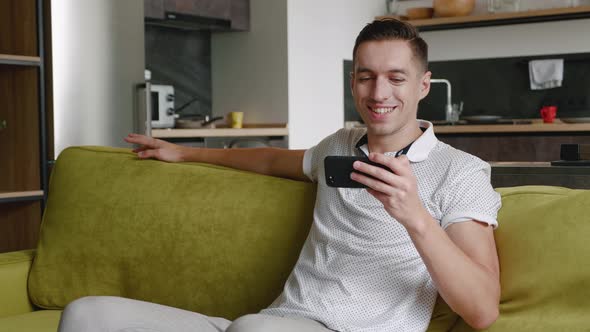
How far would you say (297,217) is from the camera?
2.21m

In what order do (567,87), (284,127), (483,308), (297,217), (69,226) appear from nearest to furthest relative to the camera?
(483,308) → (297,217) → (69,226) → (284,127) → (567,87)

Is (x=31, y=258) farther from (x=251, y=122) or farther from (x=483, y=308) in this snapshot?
(x=251, y=122)

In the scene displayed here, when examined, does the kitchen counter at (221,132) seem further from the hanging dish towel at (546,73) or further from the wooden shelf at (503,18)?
the hanging dish towel at (546,73)

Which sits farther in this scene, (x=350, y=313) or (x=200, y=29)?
(x=200, y=29)

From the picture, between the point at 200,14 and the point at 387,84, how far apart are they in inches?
160

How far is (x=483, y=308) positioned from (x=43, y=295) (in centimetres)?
141

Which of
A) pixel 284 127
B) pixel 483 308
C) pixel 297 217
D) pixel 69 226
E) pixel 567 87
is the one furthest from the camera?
pixel 567 87

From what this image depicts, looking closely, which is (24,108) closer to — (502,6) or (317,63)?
(317,63)

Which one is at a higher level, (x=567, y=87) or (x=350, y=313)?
(x=567, y=87)

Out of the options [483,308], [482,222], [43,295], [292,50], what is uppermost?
[292,50]

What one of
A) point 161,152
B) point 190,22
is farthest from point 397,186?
point 190,22

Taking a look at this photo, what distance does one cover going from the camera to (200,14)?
230 inches

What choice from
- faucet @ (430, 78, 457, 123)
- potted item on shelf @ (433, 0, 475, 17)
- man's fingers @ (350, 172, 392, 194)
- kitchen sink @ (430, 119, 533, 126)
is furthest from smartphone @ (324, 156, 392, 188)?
potted item on shelf @ (433, 0, 475, 17)

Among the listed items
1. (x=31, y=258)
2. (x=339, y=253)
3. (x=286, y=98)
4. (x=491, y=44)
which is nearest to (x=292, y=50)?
(x=286, y=98)
